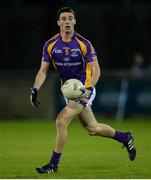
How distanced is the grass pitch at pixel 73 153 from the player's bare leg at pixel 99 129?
1.07 feet

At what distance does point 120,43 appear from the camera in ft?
93.9

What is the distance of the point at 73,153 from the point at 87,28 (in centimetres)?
1828

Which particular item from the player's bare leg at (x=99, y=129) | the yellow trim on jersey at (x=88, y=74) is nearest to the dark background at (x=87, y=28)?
the player's bare leg at (x=99, y=129)

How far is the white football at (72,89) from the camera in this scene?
1089 centimetres

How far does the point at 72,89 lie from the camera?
35.7 ft

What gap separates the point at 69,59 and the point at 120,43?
17468 mm

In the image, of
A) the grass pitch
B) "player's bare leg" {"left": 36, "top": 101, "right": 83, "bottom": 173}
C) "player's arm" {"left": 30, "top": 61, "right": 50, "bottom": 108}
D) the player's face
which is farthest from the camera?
"player's arm" {"left": 30, "top": 61, "right": 50, "bottom": 108}

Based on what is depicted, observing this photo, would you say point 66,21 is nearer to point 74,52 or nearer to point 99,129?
point 74,52

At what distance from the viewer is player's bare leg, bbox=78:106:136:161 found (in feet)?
37.6

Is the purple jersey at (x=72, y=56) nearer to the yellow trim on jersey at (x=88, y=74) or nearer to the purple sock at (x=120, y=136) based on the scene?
the yellow trim on jersey at (x=88, y=74)

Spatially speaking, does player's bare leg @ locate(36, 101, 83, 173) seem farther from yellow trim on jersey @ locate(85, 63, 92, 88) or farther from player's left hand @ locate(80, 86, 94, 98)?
yellow trim on jersey @ locate(85, 63, 92, 88)

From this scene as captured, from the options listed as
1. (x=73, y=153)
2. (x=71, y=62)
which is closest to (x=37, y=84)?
(x=71, y=62)

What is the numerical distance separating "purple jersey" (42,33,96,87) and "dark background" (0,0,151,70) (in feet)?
52.9

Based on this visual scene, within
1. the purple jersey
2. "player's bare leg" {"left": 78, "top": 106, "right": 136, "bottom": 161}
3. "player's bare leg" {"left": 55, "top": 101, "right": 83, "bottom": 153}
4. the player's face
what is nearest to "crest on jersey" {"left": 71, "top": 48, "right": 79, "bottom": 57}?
the purple jersey
